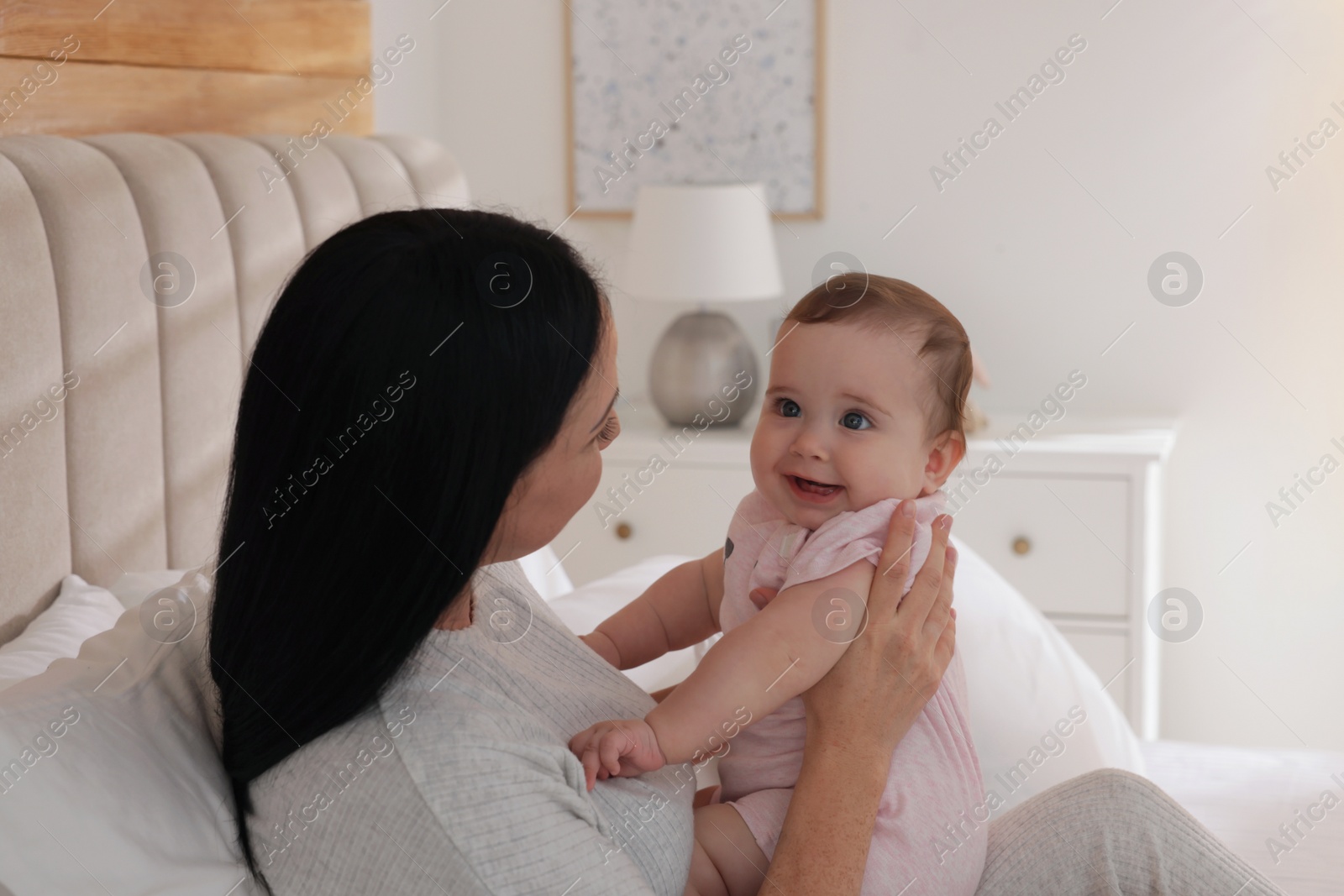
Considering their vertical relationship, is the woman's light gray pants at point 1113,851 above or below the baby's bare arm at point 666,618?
below

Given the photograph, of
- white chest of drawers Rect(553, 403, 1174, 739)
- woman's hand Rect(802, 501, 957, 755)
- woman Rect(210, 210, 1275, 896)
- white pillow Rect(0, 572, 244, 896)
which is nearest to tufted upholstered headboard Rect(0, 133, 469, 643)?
white pillow Rect(0, 572, 244, 896)

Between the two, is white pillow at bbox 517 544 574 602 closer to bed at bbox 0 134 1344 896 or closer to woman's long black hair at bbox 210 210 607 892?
bed at bbox 0 134 1344 896

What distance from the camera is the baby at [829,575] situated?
98 cm

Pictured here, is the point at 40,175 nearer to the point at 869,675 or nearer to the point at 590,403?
the point at 590,403

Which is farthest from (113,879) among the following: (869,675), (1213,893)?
(1213,893)

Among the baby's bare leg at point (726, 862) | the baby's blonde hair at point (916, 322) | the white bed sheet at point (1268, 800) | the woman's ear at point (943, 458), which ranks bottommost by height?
the white bed sheet at point (1268, 800)

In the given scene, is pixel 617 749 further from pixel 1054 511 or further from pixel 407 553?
pixel 1054 511

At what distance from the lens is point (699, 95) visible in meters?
2.83

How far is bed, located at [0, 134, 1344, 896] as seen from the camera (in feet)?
2.62

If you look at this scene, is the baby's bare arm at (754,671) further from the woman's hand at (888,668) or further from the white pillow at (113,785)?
the white pillow at (113,785)

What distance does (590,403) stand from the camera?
33.7 inches

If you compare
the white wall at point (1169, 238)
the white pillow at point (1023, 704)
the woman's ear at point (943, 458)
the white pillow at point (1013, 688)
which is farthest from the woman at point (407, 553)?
the white wall at point (1169, 238)

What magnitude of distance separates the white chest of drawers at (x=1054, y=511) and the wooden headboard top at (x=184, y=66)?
99 centimetres

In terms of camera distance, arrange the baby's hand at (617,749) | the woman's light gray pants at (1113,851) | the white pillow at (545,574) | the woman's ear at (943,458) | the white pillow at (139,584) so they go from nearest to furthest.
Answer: the baby's hand at (617,749) < the woman's light gray pants at (1113,851) < the woman's ear at (943,458) < the white pillow at (139,584) < the white pillow at (545,574)
